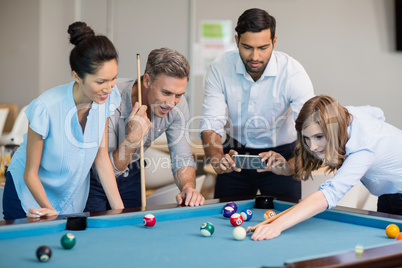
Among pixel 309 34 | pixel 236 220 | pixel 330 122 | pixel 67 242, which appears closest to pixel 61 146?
pixel 67 242

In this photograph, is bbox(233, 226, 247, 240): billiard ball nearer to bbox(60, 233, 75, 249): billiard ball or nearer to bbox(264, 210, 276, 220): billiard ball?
bbox(264, 210, 276, 220): billiard ball

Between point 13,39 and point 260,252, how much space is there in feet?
17.4

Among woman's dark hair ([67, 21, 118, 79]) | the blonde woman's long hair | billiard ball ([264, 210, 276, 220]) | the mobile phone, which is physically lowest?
billiard ball ([264, 210, 276, 220])

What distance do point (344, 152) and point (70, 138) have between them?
112cm

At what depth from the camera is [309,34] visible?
5.71 metres

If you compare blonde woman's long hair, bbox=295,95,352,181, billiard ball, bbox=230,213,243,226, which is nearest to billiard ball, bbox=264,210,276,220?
billiard ball, bbox=230,213,243,226

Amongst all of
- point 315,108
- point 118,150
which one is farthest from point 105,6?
point 315,108

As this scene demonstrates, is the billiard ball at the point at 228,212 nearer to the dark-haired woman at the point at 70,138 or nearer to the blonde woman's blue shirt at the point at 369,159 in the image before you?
the blonde woman's blue shirt at the point at 369,159

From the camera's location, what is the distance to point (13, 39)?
6.10m

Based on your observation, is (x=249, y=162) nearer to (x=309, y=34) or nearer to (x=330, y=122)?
(x=330, y=122)

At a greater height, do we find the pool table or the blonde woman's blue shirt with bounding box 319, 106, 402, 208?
the blonde woman's blue shirt with bounding box 319, 106, 402, 208

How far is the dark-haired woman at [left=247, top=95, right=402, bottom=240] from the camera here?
1.93m

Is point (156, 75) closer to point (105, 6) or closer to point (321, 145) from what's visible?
point (321, 145)

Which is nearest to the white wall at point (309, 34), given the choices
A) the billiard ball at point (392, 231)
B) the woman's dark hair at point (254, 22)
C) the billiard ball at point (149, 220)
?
the woman's dark hair at point (254, 22)
